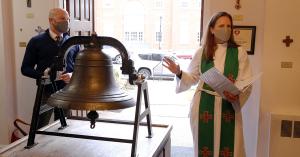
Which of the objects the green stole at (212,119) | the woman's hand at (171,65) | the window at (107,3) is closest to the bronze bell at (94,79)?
the woman's hand at (171,65)

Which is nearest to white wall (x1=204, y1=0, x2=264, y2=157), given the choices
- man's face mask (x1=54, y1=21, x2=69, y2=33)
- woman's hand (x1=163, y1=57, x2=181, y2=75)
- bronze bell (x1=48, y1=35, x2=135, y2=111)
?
woman's hand (x1=163, y1=57, x2=181, y2=75)

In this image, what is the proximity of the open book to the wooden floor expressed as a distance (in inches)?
19.1

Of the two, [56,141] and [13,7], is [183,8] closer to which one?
[13,7]

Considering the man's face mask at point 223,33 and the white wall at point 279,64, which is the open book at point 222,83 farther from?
the white wall at point 279,64

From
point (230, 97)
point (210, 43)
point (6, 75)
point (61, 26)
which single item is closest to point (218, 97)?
point (230, 97)

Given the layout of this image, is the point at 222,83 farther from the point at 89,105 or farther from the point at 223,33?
the point at 89,105

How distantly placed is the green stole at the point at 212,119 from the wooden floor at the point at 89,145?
550mm

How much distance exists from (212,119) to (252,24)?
106cm

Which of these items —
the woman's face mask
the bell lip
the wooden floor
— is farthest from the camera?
the woman's face mask

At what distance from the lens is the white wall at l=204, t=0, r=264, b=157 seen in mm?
2830

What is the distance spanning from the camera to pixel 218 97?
7.24 feet

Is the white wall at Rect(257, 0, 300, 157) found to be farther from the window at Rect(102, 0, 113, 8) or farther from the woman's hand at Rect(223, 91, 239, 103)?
the window at Rect(102, 0, 113, 8)

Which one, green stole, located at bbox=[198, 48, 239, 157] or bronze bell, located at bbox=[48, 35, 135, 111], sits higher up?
bronze bell, located at bbox=[48, 35, 135, 111]

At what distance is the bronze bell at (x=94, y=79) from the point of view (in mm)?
1292
